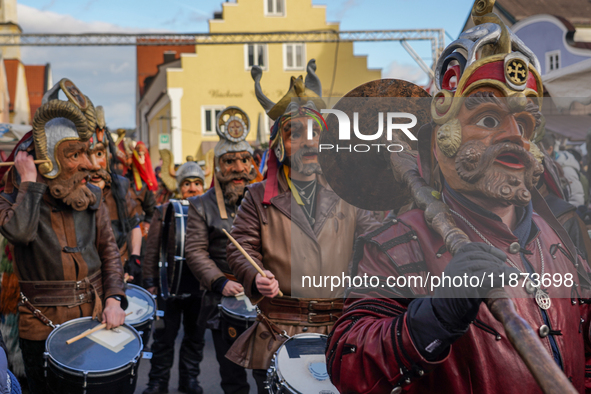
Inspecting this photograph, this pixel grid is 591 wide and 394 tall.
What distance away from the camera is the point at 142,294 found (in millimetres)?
5223

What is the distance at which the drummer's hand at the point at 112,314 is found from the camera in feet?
13.1

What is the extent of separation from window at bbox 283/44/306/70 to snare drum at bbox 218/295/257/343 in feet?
83.6

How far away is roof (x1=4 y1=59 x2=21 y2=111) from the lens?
36.2 meters

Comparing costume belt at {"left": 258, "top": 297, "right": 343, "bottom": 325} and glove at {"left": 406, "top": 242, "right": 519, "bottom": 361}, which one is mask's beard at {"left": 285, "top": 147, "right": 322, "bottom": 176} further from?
glove at {"left": 406, "top": 242, "right": 519, "bottom": 361}

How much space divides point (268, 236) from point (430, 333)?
7.12 ft

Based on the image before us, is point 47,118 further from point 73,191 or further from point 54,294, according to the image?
point 54,294

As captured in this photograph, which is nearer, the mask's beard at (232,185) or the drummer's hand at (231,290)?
the drummer's hand at (231,290)

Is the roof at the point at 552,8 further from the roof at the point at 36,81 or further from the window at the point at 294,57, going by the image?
the roof at the point at 36,81

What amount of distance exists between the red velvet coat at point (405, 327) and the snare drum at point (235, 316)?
8.84 ft

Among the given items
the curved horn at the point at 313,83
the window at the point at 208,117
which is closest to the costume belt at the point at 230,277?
the curved horn at the point at 313,83

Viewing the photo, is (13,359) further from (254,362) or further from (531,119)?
(531,119)

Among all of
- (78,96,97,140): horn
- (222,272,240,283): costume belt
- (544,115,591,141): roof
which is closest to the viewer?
(78,96,97,140): horn

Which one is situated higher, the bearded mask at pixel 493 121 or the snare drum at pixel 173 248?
the bearded mask at pixel 493 121

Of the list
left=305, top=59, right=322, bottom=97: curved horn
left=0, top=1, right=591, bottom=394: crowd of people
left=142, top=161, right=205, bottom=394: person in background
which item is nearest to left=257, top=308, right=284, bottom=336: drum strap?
left=0, top=1, right=591, bottom=394: crowd of people
